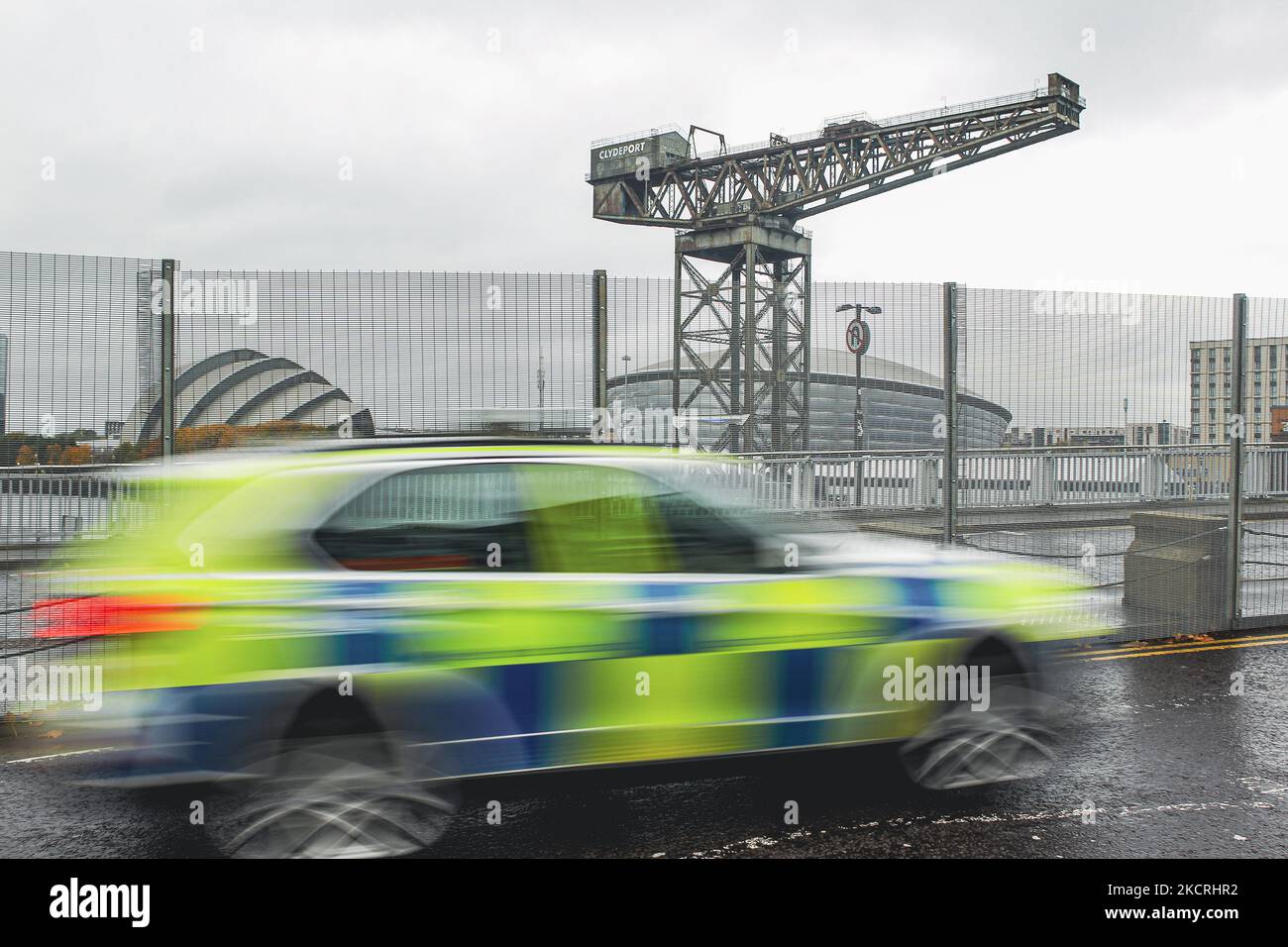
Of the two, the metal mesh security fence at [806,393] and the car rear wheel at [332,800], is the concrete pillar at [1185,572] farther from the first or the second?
the car rear wheel at [332,800]

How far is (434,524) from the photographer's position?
4.11m

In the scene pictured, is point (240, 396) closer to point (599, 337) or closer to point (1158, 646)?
point (599, 337)

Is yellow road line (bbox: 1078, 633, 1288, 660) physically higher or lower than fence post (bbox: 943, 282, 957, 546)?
lower

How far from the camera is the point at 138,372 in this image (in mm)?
7500

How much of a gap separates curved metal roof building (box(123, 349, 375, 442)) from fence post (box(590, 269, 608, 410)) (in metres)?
1.91

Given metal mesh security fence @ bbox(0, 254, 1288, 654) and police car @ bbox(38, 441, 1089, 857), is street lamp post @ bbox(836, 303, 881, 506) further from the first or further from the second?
police car @ bbox(38, 441, 1089, 857)

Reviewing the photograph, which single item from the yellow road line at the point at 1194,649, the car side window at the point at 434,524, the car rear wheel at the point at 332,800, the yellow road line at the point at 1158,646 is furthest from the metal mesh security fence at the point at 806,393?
the car rear wheel at the point at 332,800

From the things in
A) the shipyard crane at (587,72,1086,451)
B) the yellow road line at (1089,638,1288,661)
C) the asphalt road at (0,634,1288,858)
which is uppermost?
the shipyard crane at (587,72,1086,451)

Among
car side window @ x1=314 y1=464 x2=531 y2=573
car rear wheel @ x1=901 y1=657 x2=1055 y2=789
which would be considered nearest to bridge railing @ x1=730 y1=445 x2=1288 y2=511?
car rear wheel @ x1=901 y1=657 x2=1055 y2=789

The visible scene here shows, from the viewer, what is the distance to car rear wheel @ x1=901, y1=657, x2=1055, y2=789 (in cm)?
475

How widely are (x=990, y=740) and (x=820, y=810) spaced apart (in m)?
0.92

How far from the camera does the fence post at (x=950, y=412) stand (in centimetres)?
871
